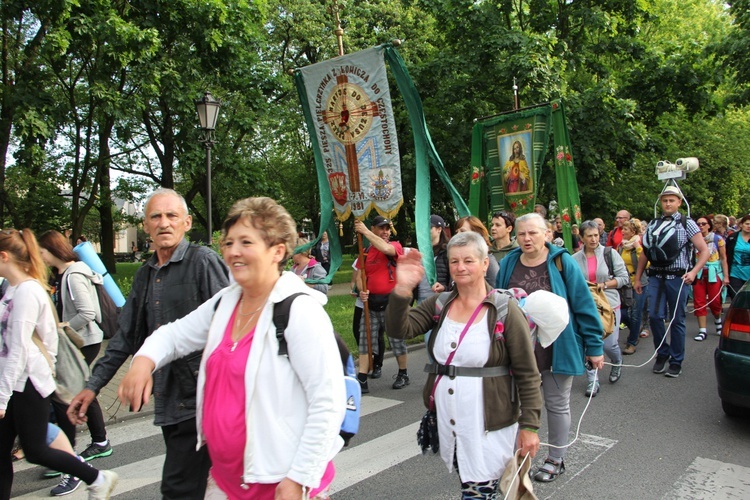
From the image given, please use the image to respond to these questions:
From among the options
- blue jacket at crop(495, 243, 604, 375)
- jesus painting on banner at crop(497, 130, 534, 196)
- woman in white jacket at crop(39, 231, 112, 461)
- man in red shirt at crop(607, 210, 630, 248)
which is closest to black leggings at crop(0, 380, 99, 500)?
woman in white jacket at crop(39, 231, 112, 461)

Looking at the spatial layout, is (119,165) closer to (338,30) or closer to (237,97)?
(237,97)

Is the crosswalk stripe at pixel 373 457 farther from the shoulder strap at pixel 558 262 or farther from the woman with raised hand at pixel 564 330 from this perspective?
the shoulder strap at pixel 558 262

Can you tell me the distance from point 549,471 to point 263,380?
2.75 m

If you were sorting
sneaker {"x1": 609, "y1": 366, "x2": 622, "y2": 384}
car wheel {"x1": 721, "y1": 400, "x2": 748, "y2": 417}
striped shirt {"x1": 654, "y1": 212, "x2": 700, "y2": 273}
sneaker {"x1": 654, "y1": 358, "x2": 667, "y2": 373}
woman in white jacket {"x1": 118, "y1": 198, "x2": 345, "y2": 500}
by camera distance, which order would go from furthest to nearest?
sneaker {"x1": 654, "y1": 358, "x2": 667, "y2": 373} < striped shirt {"x1": 654, "y1": 212, "x2": 700, "y2": 273} < sneaker {"x1": 609, "y1": 366, "x2": 622, "y2": 384} < car wheel {"x1": 721, "y1": 400, "x2": 748, "y2": 417} < woman in white jacket {"x1": 118, "y1": 198, "x2": 345, "y2": 500}

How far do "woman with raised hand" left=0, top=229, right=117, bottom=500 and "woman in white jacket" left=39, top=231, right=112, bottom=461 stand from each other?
2.94 ft

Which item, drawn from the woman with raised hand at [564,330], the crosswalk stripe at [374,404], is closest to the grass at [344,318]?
the crosswalk stripe at [374,404]

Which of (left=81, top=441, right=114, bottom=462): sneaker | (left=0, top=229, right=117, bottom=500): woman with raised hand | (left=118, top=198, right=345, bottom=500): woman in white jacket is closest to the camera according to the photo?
(left=118, top=198, right=345, bottom=500): woman in white jacket

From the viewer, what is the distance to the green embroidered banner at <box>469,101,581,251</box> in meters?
9.41

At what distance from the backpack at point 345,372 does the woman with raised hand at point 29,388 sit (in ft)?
6.76

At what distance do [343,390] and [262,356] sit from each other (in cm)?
29

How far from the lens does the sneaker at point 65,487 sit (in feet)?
13.0

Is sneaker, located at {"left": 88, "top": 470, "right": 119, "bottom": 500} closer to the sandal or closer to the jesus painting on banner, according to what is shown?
the sandal

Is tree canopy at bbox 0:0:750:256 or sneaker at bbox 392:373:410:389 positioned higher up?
tree canopy at bbox 0:0:750:256

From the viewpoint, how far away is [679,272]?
6590 mm
